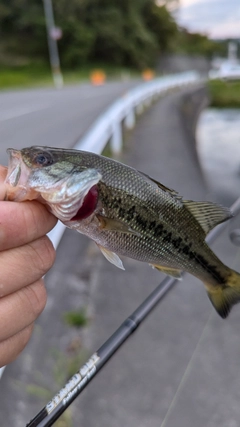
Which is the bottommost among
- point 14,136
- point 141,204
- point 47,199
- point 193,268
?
point 14,136

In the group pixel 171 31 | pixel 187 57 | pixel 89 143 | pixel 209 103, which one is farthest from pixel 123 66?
pixel 89 143

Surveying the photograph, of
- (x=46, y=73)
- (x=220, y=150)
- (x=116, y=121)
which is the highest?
(x=116, y=121)

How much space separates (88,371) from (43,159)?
959mm

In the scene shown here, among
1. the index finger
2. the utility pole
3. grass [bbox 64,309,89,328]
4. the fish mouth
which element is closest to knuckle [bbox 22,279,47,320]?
the index finger

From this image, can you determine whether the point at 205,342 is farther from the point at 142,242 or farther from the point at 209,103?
the point at 209,103

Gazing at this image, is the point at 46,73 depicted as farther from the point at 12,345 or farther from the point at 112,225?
the point at 12,345

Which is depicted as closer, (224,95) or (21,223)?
(21,223)

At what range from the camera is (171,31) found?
60188 millimetres

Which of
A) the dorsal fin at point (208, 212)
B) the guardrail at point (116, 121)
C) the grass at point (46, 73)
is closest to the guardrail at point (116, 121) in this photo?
the guardrail at point (116, 121)

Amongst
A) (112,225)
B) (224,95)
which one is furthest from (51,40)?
(112,225)

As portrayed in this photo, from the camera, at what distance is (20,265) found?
1.31 metres

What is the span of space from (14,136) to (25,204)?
10.4 meters

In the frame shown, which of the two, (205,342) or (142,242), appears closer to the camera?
(142,242)

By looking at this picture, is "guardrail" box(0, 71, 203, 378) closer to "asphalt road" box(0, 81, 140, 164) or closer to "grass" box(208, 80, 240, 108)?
"asphalt road" box(0, 81, 140, 164)
